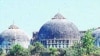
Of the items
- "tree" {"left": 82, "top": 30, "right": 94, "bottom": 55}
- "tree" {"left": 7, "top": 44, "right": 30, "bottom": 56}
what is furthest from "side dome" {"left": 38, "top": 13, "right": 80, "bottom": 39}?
"tree" {"left": 82, "top": 30, "right": 94, "bottom": 55}

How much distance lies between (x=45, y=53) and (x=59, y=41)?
17143mm

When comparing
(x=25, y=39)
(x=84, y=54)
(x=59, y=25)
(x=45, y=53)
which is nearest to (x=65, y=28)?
(x=59, y=25)

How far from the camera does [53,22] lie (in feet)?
344

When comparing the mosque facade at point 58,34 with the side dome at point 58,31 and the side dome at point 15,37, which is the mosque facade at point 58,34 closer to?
the side dome at point 58,31

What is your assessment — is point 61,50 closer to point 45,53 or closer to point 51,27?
point 45,53

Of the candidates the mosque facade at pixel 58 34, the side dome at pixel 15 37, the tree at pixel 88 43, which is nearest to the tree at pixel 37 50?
the tree at pixel 88 43

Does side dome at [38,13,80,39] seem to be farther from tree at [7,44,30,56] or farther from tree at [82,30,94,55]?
tree at [82,30,94,55]

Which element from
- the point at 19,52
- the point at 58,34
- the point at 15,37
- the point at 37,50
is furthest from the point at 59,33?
the point at 19,52

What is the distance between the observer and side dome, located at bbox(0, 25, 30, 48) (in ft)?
362

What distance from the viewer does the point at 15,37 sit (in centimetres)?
11094

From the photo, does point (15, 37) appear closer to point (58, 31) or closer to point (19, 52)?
point (58, 31)

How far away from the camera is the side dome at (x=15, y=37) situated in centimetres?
11019

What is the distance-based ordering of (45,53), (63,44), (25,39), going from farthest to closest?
(25,39)
(63,44)
(45,53)

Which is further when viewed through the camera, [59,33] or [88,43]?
[59,33]
